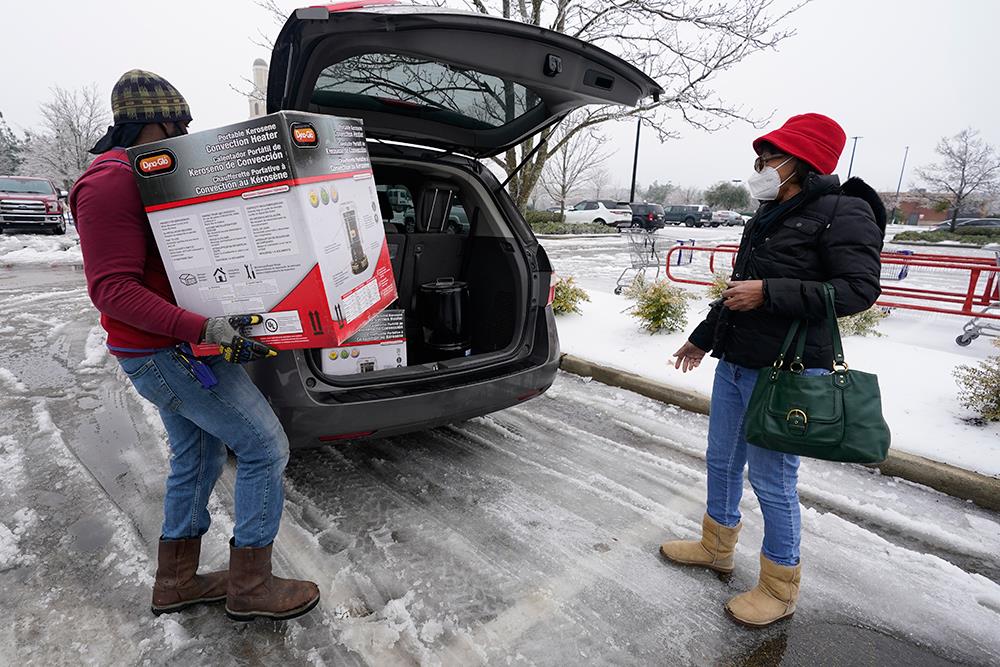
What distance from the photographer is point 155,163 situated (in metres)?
1.54

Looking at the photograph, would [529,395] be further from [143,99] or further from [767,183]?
[143,99]

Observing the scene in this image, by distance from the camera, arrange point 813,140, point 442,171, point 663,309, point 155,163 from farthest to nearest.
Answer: point 663,309 → point 442,171 → point 813,140 → point 155,163

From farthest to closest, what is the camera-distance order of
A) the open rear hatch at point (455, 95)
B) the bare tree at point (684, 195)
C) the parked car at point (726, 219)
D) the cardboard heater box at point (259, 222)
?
1. the bare tree at point (684, 195)
2. the parked car at point (726, 219)
3. the open rear hatch at point (455, 95)
4. the cardboard heater box at point (259, 222)

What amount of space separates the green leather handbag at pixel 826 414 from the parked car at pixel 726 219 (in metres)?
39.3

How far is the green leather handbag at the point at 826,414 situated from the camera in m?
1.81

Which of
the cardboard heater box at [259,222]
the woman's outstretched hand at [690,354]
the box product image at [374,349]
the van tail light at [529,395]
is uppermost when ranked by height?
Answer: the cardboard heater box at [259,222]

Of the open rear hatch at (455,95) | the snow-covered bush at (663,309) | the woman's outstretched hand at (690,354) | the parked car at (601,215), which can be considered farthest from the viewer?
the parked car at (601,215)

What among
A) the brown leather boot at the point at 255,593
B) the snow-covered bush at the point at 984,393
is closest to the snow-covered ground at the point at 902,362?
the snow-covered bush at the point at 984,393

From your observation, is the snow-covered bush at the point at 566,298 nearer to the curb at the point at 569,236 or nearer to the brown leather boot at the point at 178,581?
the brown leather boot at the point at 178,581

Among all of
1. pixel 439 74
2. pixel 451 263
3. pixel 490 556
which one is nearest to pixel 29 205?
pixel 451 263

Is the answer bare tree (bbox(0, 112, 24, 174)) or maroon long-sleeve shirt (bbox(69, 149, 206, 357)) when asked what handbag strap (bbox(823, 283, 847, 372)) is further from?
bare tree (bbox(0, 112, 24, 174))

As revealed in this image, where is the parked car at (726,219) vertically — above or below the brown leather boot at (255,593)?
above

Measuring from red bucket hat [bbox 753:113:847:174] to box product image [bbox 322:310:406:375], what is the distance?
193cm

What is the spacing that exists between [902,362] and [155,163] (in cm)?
522
